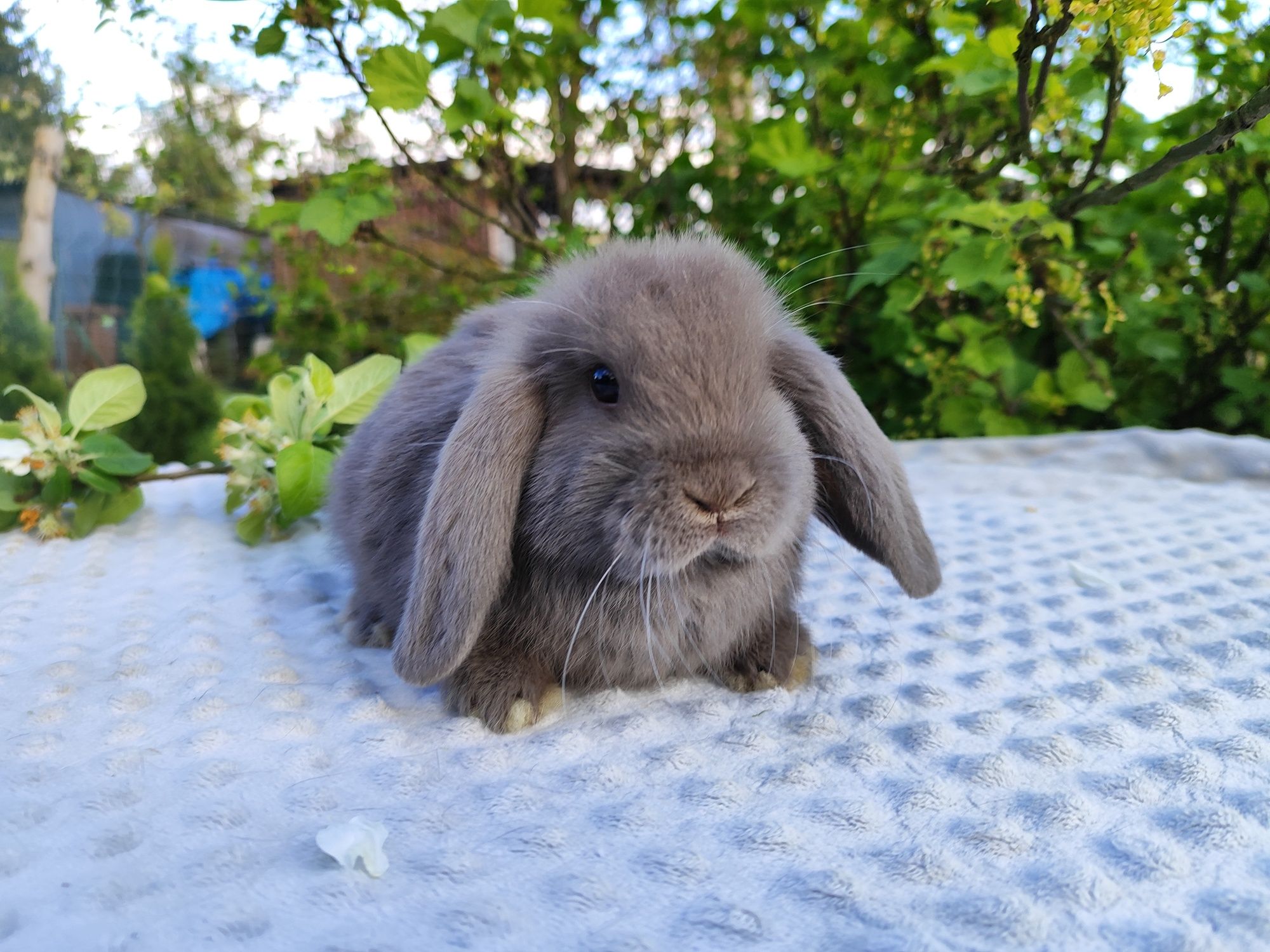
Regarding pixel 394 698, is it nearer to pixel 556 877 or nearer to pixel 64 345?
pixel 556 877

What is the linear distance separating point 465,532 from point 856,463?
1.35 ft

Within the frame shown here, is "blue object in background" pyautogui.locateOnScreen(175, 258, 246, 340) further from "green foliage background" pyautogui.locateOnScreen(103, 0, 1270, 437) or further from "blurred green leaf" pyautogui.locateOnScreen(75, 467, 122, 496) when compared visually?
"blurred green leaf" pyautogui.locateOnScreen(75, 467, 122, 496)

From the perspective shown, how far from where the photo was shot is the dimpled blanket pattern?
1.72ft

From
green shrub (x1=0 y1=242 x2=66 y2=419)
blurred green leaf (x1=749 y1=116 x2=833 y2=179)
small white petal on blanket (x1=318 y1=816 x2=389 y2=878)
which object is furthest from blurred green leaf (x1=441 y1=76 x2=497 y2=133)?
small white petal on blanket (x1=318 y1=816 x2=389 y2=878)

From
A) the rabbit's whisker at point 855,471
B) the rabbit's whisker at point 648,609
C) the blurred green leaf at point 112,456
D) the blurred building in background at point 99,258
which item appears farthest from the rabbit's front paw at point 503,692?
the blurred building in background at point 99,258

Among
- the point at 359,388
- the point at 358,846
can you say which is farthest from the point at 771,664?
the point at 359,388

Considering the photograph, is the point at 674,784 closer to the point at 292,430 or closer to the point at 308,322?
the point at 292,430

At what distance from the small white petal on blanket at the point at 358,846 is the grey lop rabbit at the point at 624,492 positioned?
163 millimetres

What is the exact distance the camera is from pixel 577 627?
0.77 metres

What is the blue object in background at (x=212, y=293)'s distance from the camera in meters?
2.31

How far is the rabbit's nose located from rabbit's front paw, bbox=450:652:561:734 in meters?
0.28

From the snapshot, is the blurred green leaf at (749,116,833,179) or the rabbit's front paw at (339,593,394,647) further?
the blurred green leaf at (749,116,833,179)

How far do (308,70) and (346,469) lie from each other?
1.17 m

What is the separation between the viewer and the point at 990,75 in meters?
1.25
